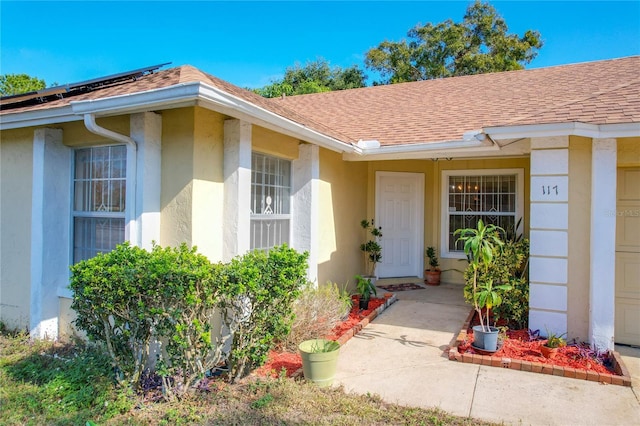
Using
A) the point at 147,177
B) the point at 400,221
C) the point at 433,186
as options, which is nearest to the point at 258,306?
the point at 147,177

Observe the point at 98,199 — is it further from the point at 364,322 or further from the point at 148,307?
the point at 364,322

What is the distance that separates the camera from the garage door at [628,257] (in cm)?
538

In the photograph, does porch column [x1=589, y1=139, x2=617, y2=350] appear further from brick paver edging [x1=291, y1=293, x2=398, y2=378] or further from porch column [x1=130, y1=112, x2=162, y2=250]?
porch column [x1=130, y1=112, x2=162, y2=250]

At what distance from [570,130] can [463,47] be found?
20441mm

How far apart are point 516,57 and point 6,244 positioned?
2551 centimetres

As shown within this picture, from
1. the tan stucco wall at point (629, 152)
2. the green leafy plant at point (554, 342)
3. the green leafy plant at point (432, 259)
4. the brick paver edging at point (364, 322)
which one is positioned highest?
the tan stucco wall at point (629, 152)

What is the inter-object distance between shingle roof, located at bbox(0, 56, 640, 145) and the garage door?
1094 mm

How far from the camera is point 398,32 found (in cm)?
2438

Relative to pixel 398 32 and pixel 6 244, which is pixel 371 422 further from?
pixel 398 32

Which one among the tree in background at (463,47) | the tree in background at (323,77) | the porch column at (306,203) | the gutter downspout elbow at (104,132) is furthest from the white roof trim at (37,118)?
the tree in background at (463,47)

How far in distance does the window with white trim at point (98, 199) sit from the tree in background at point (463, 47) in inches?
843

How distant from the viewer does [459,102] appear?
944cm

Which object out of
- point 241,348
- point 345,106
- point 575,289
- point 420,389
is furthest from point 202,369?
point 345,106

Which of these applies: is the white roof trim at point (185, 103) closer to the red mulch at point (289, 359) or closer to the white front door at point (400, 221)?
the red mulch at point (289, 359)
